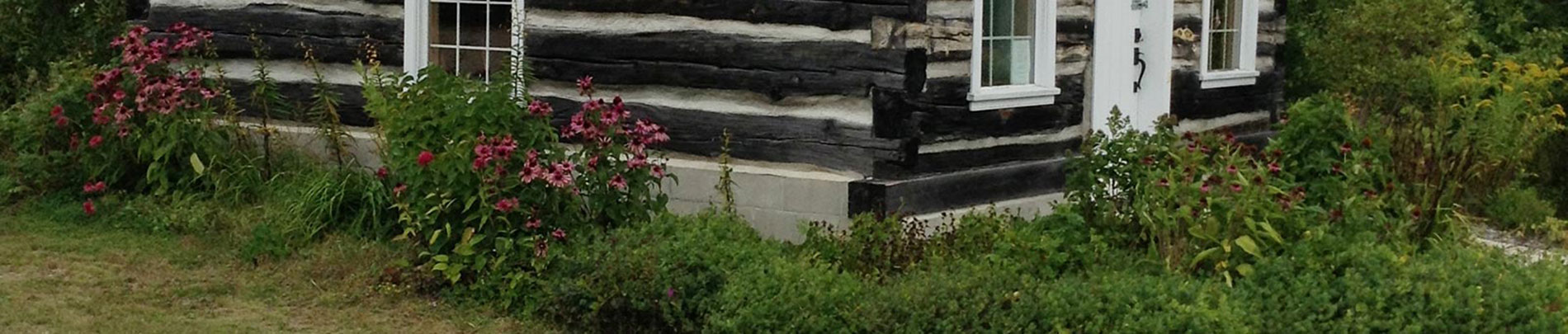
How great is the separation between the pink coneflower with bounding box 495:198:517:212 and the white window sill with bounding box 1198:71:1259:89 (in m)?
5.21

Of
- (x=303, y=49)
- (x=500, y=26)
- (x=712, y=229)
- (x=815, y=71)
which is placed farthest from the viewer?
(x=303, y=49)

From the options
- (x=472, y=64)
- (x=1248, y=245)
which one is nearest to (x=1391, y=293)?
(x=1248, y=245)

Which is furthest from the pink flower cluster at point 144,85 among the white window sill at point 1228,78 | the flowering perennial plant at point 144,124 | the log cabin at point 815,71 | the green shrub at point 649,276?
the white window sill at point 1228,78

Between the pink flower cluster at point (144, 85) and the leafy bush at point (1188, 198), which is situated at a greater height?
the pink flower cluster at point (144, 85)

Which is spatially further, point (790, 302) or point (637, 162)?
point (637, 162)

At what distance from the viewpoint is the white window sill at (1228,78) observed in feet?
40.3

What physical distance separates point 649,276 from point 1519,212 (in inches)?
257

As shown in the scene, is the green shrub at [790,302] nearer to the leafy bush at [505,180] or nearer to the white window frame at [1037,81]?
the leafy bush at [505,180]

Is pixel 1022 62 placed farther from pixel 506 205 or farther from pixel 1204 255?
pixel 506 205

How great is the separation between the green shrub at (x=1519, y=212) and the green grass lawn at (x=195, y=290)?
6.74m

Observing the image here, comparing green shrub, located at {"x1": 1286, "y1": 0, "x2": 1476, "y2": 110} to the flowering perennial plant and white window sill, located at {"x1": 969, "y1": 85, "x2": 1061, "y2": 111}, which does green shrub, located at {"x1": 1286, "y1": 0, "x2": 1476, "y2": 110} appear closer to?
white window sill, located at {"x1": 969, "y1": 85, "x2": 1061, "y2": 111}

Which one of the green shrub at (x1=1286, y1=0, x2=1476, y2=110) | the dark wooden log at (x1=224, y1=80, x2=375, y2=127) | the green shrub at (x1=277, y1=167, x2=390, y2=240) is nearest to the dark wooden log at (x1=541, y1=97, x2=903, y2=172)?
the green shrub at (x1=277, y1=167, x2=390, y2=240)

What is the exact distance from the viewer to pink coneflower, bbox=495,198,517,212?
8.65 m

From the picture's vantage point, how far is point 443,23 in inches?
433
